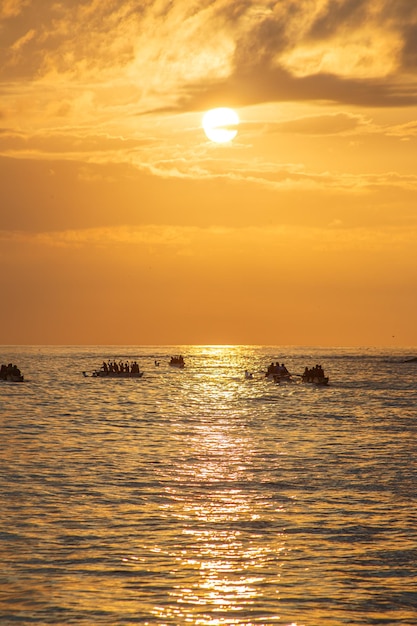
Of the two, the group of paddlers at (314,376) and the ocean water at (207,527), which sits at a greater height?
the group of paddlers at (314,376)

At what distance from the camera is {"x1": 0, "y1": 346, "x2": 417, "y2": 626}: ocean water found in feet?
60.4

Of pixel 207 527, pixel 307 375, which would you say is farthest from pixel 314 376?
pixel 207 527

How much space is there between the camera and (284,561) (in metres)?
21.9

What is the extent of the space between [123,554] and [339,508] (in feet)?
30.0

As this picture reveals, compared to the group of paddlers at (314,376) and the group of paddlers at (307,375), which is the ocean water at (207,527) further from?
the group of paddlers at (314,376)

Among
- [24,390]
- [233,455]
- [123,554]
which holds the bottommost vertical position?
[123,554]

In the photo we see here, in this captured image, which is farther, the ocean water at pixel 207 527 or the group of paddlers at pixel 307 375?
the group of paddlers at pixel 307 375

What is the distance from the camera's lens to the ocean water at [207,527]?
60.4 ft

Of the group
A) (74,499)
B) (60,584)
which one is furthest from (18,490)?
(60,584)

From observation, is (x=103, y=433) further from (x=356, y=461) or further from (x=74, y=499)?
(x=74, y=499)

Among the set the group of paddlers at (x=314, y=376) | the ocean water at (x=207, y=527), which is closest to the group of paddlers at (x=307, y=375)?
the group of paddlers at (x=314, y=376)

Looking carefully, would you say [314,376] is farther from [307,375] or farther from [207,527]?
[207,527]

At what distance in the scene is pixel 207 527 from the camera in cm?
2581

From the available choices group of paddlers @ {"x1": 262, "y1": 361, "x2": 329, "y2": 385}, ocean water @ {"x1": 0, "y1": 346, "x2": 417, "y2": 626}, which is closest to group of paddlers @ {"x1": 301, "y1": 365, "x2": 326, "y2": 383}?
group of paddlers @ {"x1": 262, "y1": 361, "x2": 329, "y2": 385}
